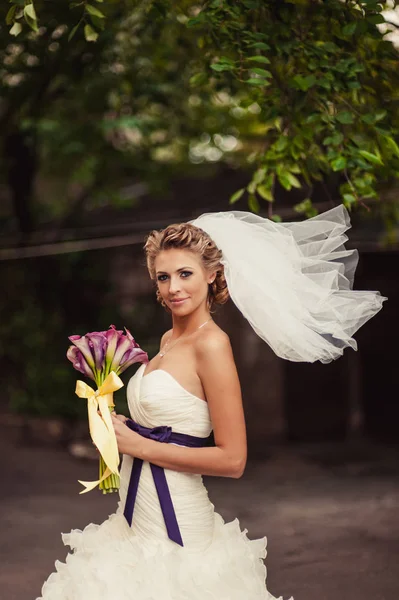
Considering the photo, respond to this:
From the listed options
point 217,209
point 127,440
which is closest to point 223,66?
point 127,440

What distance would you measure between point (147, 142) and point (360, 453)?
4900 mm

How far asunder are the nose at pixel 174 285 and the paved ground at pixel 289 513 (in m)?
3.28

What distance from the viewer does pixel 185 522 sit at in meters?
2.90

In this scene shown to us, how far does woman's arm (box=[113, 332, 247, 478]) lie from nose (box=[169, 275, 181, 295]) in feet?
0.66

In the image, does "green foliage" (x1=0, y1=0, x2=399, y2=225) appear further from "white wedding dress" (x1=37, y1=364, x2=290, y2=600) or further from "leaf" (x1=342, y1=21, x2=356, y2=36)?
"white wedding dress" (x1=37, y1=364, x2=290, y2=600)

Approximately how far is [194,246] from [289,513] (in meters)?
5.28

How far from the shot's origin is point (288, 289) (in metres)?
2.96

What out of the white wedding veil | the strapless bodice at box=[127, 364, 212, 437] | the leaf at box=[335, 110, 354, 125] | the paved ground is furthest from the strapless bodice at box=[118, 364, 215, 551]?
the paved ground

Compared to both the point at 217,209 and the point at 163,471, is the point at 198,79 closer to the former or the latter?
the point at 163,471

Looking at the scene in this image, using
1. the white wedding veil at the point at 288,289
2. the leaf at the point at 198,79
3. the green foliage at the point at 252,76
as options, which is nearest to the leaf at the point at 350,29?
the green foliage at the point at 252,76

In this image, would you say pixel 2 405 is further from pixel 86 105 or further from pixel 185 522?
pixel 185 522

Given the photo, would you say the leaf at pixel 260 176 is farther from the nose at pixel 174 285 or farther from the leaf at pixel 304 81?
the nose at pixel 174 285

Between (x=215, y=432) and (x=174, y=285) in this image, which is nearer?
(x=215, y=432)

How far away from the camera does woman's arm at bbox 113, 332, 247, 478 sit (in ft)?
9.09
